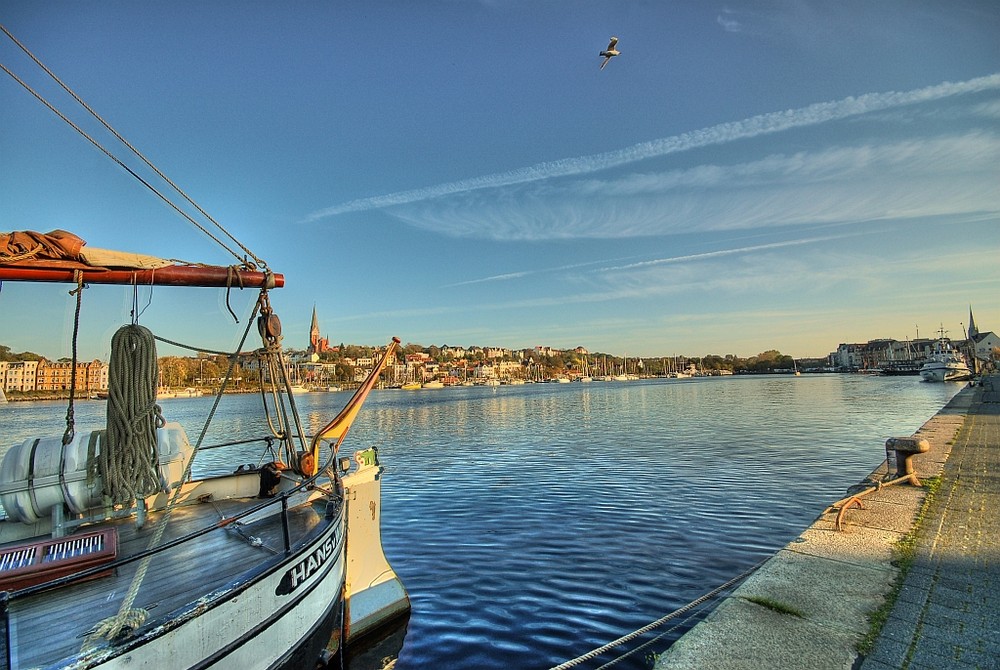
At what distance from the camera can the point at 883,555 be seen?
7125 mm

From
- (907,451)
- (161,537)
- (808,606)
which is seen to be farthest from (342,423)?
(907,451)

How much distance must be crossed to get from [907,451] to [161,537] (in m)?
13.6

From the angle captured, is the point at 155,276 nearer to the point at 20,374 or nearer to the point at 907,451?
the point at 20,374

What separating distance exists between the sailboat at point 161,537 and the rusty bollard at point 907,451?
10.6m

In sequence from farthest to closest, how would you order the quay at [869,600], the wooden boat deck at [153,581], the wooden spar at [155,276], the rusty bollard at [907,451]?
the rusty bollard at [907,451]
the wooden spar at [155,276]
the quay at [869,600]
the wooden boat deck at [153,581]

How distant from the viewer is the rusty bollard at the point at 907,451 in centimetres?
1104

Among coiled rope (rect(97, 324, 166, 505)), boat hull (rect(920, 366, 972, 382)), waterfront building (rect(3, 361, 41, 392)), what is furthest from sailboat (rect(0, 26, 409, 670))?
boat hull (rect(920, 366, 972, 382))

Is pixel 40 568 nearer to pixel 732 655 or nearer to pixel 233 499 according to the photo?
pixel 233 499

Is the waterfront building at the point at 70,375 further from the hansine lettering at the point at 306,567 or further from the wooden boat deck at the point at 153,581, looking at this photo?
the hansine lettering at the point at 306,567

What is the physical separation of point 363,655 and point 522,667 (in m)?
2.23

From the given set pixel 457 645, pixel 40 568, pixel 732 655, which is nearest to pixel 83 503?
pixel 40 568

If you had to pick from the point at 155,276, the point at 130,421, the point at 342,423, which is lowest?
the point at 342,423

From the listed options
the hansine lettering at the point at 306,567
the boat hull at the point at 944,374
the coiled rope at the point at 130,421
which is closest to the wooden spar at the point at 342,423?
the hansine lettering at the point at 306,567

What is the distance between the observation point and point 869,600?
5789 mm
